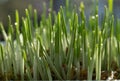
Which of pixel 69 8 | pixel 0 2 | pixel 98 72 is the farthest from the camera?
pixel 0 2

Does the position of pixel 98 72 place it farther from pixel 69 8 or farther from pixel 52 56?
pixel 69 8

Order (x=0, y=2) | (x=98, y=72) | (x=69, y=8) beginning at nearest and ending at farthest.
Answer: (x=98, y=72) → (x=69, y=8) → (x=0, y=2)

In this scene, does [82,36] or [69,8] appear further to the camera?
[69,8]

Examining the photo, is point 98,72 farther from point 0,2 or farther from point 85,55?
point 0,2

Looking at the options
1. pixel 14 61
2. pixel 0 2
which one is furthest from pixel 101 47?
pixel 0 2

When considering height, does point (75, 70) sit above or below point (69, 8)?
below

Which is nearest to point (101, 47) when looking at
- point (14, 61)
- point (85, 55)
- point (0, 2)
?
point (85, 55)
